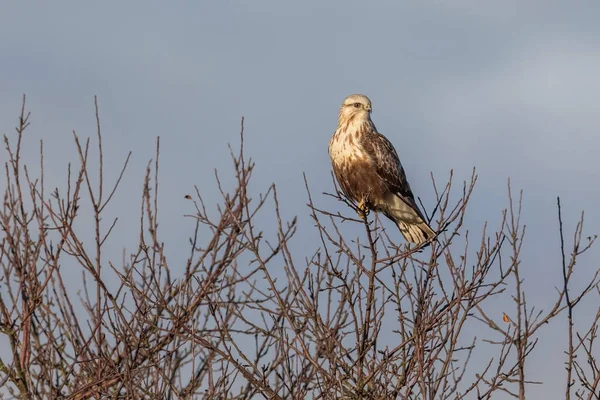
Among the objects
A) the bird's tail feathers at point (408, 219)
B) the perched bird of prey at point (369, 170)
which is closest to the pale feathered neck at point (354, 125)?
the perched bird of prey at point (369, 170)

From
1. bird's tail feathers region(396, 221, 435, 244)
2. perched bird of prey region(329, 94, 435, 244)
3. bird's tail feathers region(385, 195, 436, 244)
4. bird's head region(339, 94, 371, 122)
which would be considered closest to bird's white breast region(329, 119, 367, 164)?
perched bird of prey region(329, 94, 435, 244)

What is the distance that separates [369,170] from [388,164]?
422mm

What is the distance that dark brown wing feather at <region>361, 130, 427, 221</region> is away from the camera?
938 centimetres

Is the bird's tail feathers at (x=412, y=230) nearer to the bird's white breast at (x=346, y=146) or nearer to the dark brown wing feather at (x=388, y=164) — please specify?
the dark brown wing feather at (x=388, y=164)

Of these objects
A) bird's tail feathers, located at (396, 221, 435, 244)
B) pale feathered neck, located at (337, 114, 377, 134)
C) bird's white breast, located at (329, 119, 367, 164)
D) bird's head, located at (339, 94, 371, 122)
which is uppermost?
bird's head, located at (339, 94, 371, 122)

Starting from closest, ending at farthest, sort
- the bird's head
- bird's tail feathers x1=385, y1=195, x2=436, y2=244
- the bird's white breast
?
1. the bird's white breast
2. the bird's head
3. bird's tail feathers x1=385, y1=195, x2=436, y2=244

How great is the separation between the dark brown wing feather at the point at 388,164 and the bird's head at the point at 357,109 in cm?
21

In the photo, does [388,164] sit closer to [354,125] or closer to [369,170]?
[369,170]

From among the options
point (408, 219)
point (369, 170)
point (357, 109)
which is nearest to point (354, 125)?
point (357, 109)

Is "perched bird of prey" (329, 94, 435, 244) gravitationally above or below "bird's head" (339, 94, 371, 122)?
below

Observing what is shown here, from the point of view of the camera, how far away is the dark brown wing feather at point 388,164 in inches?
369

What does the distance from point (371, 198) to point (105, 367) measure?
3.96m

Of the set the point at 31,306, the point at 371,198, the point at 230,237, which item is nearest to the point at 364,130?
the point at 371,198

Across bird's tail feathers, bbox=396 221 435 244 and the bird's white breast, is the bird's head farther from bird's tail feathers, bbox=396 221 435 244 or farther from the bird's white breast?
bird's tail feathers, bbox=396 221 435 244
